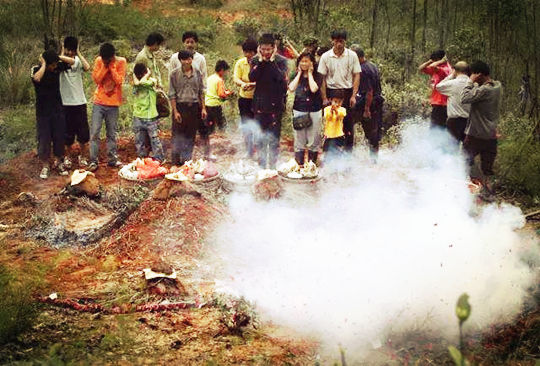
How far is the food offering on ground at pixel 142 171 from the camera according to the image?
7.18 meters

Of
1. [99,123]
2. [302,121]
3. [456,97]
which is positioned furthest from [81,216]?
[456,97]

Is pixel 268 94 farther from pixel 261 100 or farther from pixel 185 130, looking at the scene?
pixel 185 130

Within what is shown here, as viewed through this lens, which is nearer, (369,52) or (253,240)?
(253,240)

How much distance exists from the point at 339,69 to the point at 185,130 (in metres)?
2.52

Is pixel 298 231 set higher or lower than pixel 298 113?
lower

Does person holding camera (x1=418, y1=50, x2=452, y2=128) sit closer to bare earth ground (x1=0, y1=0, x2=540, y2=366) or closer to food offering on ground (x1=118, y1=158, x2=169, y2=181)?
bare earth ground (x1=0, y1=0, x2=540, y2=366)

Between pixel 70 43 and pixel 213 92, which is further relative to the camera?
pixel 213 92

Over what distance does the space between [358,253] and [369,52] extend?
1142 cm

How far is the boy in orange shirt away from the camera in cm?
803

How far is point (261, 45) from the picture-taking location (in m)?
A: 7.66

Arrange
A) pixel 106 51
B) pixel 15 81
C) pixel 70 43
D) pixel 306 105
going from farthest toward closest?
pixel 15 81 → pixel 70 43 → pixel 106 51 → pixel 306 105

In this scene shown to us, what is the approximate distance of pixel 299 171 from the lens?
24.3 ft

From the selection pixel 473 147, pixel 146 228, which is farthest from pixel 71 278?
pixel 473 147

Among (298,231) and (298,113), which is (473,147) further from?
(298,231)
